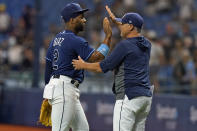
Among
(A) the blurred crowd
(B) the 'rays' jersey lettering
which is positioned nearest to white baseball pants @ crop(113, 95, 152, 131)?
(B) the 'rays' jersey lettering

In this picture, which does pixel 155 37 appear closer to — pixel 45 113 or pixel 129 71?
pixel 45 113

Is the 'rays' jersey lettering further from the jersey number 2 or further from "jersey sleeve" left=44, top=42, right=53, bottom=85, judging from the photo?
"jersey sleeve" left=44, top=42, right=53, bottom=85

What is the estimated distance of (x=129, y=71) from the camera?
6.53 metres

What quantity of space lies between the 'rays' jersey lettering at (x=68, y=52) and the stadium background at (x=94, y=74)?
3.74 meters

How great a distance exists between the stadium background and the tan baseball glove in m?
3.47

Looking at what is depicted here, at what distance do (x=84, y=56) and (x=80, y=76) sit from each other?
0.33m

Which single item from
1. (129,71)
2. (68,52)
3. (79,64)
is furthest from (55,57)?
(129,71)

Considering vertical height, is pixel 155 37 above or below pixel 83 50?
above

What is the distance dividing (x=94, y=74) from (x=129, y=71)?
254 inches

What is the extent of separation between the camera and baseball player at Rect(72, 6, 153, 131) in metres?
6.47

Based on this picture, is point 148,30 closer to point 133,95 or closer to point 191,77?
point 191,77

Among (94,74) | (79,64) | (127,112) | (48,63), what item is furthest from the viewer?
(94,74)

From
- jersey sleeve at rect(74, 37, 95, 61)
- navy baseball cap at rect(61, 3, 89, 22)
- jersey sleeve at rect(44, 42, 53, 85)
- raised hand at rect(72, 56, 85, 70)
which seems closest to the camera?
raised hand at rect(72, 56, 85, 70)

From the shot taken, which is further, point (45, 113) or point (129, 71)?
point (45, 113)
